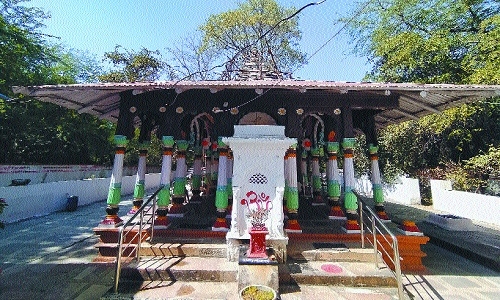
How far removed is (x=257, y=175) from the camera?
17.5 ft

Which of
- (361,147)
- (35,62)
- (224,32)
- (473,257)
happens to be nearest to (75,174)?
(35,62)

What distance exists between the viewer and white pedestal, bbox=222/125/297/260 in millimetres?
5176

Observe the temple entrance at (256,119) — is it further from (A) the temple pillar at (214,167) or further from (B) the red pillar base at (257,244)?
(B) the red pillar base at (257,244)

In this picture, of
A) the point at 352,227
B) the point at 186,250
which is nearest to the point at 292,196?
the point at 352,227

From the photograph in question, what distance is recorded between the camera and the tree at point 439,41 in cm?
1341

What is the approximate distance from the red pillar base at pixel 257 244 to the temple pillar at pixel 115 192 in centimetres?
334

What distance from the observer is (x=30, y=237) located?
7.96 m

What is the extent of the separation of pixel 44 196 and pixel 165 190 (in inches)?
336

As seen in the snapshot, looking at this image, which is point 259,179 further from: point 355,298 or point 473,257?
point 473,257

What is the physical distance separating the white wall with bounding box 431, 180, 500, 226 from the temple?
5.57 meters

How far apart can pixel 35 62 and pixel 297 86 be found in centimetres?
2280

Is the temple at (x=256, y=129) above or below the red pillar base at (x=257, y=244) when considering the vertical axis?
above

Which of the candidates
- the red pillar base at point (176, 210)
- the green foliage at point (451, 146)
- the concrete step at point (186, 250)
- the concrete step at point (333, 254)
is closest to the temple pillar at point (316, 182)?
the concrete step at point (333, 254)

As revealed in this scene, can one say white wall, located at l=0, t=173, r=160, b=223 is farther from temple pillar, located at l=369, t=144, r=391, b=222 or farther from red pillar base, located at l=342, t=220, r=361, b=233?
temple pillar, located at l=369, t=144, r=391, b=222
